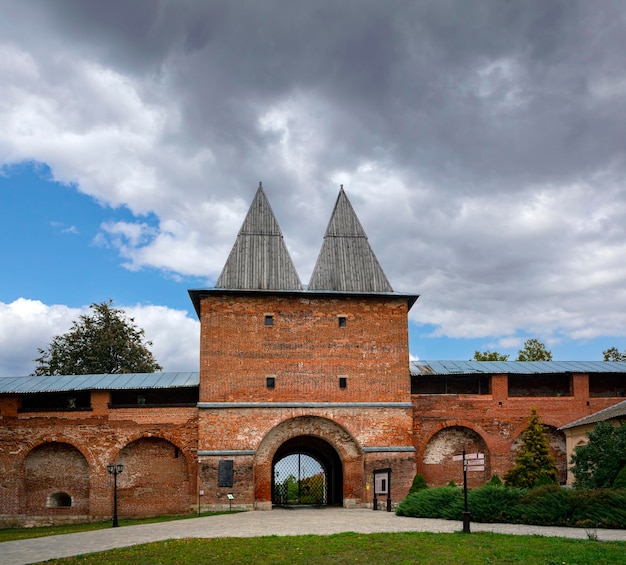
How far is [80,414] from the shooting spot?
91.9 ft

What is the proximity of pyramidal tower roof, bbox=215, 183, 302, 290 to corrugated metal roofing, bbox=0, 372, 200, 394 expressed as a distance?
4.85m

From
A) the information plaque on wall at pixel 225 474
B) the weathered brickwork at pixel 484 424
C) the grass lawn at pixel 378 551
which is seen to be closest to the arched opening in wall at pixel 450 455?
the weathered brickwork at pixel 484 424

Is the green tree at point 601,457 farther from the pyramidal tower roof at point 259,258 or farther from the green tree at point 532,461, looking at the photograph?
the pyramidal tower roof at point 259,258

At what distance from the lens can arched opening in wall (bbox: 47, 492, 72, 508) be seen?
27.8 metres

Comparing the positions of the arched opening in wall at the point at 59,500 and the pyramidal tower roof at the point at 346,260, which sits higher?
the pyramidal tower roof at the point at 346,260

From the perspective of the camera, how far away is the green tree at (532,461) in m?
26.6

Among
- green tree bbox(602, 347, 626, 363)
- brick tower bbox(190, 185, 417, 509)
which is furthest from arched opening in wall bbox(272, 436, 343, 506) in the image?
green tree bbox(602, 347, 626, 363)

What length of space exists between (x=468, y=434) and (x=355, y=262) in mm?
9302

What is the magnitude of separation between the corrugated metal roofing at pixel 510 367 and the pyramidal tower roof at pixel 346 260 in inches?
184

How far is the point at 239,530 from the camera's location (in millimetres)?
18906

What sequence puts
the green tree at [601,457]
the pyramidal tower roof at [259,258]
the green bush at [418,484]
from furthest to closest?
the pyramidal tower roof at [259,258]
the green bush at [418,484]
the green tree at [601,457]

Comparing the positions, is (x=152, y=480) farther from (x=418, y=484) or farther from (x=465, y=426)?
(x=465, y=426)

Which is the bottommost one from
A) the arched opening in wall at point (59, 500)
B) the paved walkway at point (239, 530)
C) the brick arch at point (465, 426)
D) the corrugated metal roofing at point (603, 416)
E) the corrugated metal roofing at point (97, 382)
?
the arched opening in wall at point (59, 500)

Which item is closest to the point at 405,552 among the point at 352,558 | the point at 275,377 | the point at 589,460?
the point at 352,558
